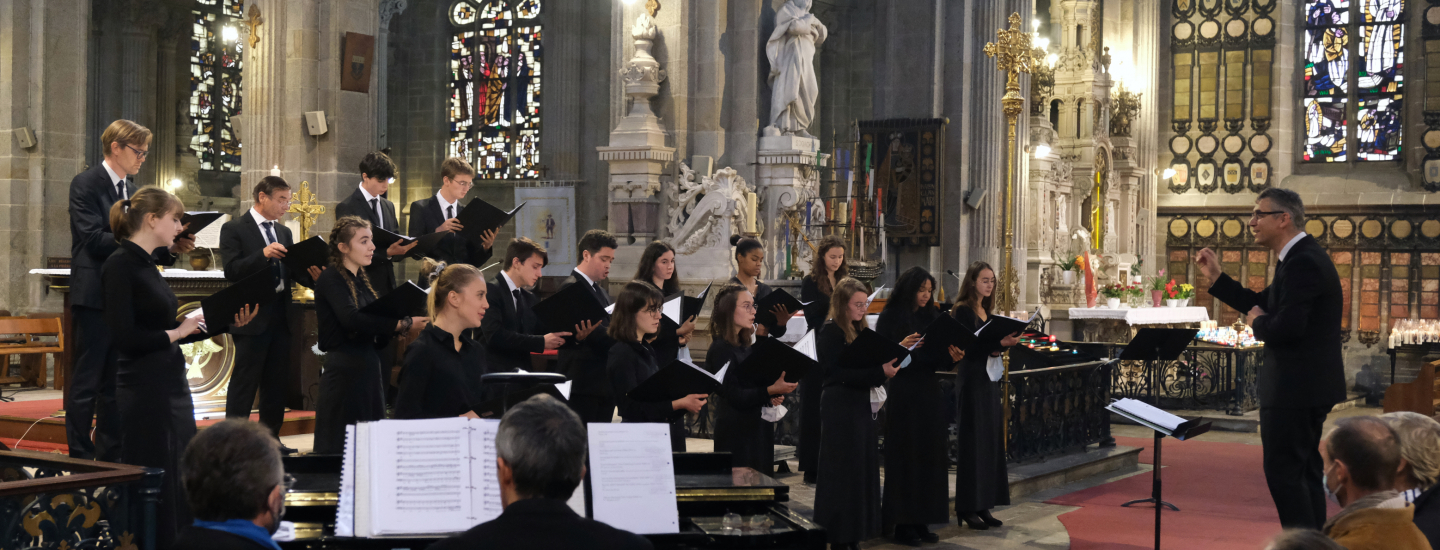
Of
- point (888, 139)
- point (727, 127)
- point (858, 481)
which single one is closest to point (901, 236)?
point (888, 139)

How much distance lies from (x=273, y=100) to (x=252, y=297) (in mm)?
7541

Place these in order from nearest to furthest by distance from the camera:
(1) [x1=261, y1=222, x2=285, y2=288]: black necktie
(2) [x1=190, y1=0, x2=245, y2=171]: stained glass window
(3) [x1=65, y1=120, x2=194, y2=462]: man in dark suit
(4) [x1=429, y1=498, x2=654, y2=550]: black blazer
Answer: (4) [x1=429, y1=498, x2=654, y2=550]: black blazer < (3) [x1=65, y1=120, x2=194, y2=462]: man in dark suit < (1) [x1=261, y1=222, x2=285, y2=288]: black necktie < (2) [x1=190, y1=0, x2=245, y2=171]: stained glass window

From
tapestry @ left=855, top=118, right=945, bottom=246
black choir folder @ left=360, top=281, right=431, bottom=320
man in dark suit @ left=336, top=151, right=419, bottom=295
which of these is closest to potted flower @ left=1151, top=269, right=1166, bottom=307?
tapestry @ left=855, top=118, right=945, bottom=246

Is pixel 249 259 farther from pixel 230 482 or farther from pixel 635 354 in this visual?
pixel 230 482

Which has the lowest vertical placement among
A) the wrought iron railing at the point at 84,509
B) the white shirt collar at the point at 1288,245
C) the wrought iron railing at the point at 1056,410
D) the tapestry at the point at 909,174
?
the wrought iron railing at the point at 1056,410

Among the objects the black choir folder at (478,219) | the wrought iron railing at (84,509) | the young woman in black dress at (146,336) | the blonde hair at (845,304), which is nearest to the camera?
the wrought iron railing at (84,509)

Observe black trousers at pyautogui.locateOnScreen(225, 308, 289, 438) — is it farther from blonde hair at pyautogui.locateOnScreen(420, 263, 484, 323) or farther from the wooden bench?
the wooden bench

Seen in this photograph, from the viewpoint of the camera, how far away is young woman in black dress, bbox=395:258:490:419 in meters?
4.20

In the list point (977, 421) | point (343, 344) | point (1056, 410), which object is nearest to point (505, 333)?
point (343, 344)

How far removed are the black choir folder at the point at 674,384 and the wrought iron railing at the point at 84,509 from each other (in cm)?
159

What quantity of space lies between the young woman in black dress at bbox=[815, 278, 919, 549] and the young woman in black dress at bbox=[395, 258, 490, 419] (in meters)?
1.90

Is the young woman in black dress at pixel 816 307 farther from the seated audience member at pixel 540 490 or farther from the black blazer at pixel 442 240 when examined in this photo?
the seated audience member at pixel 540 490

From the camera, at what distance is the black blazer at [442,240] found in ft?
20.6

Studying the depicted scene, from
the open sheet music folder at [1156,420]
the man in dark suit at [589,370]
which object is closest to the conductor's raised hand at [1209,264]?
the open sheet music folder at [1156,420]
